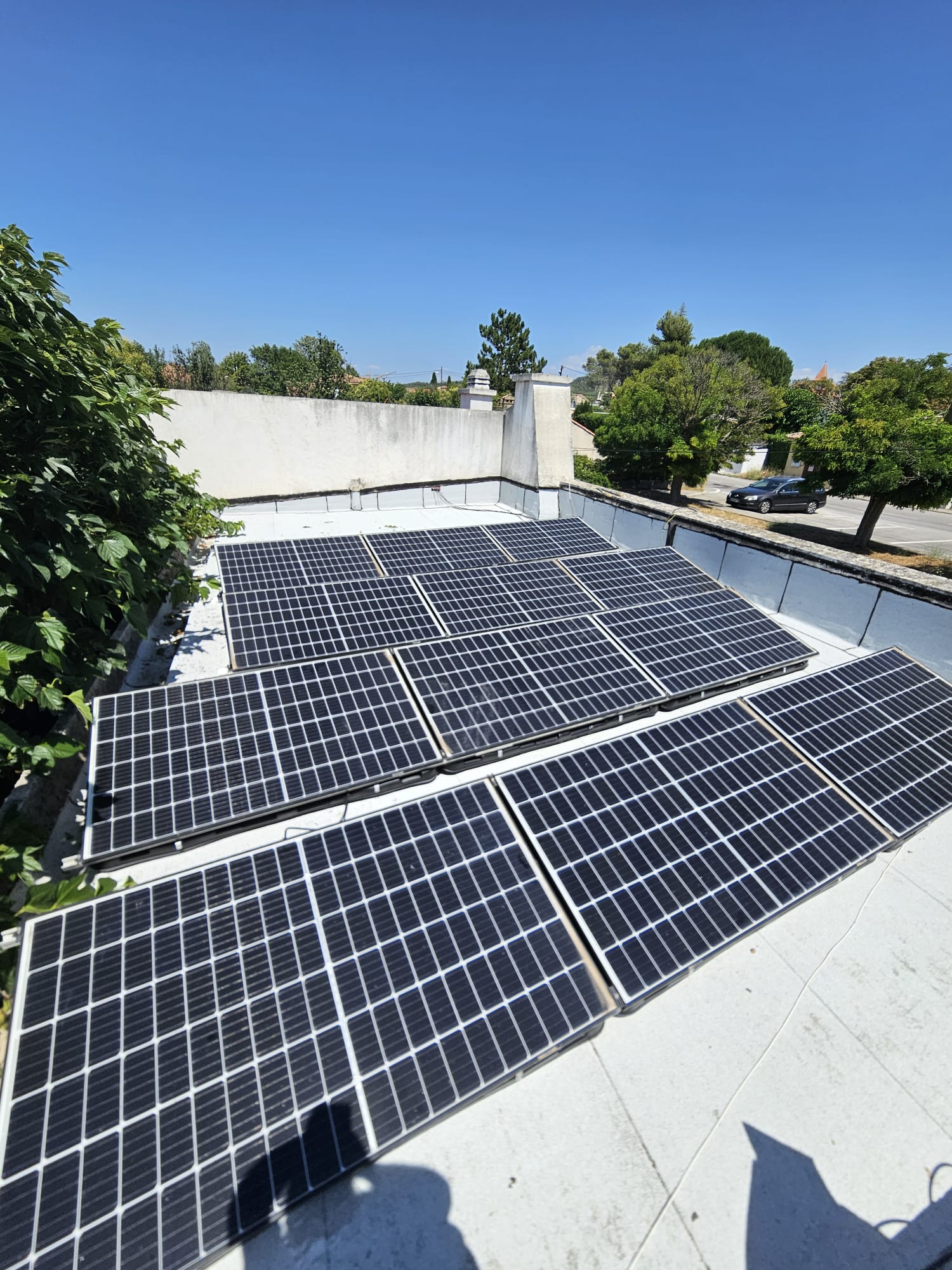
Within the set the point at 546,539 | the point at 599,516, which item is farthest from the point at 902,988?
the point at 599,516

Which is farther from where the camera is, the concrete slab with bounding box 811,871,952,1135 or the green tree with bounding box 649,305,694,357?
the green tree with bounding box 649,305,694,357

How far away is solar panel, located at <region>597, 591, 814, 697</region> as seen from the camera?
30.1 feet

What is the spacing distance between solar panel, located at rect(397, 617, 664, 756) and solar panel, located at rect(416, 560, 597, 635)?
123cm

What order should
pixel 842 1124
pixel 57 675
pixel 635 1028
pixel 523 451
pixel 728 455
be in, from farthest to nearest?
pixel 728 455 < pixel 523 451 < pixel 57 675 < pixel 635 1028 < pixel 842 1124

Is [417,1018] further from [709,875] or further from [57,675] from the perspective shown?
[57,675]

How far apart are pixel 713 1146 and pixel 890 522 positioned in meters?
43.1

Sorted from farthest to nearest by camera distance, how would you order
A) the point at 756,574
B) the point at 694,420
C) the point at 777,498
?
the point at 777,498 < the point at 694,420 < the point at 756,574

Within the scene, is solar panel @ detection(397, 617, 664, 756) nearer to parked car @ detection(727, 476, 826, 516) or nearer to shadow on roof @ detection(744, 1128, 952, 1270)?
shadow on roof @ detection(744, 1128, 952, 1270)

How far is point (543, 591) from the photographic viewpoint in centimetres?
1238

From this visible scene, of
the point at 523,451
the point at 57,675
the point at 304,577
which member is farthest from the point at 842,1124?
the point at 523,451

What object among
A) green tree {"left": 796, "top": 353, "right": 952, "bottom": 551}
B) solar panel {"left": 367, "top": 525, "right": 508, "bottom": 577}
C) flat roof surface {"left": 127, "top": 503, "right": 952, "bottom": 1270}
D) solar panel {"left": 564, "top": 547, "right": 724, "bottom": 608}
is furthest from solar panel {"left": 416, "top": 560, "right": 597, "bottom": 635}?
green tree {"left": 796, "top": 353, "right": 952, "bottom": 551}

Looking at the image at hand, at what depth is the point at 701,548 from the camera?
47.3ft

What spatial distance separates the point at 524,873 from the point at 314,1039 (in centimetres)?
226

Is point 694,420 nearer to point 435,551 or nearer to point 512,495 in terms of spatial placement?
point 512,495
